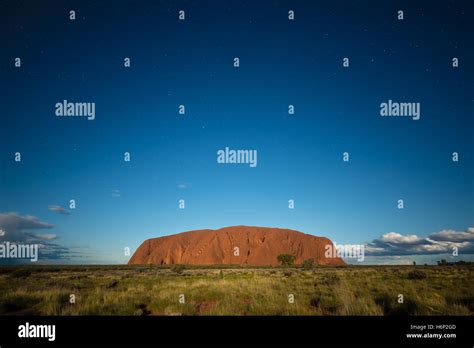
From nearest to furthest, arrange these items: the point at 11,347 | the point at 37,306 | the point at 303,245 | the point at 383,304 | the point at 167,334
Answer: the point at 11,347 → the point at 167,334 → the point at 383,304 → the point at 37,306 → the point at 303,245

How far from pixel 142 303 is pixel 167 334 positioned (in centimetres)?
602

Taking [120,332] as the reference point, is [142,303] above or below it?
below

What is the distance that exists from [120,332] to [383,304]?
7.58 m

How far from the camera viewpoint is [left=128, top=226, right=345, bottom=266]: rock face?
4899 inches

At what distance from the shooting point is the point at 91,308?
9305mm

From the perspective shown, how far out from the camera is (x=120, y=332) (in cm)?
521

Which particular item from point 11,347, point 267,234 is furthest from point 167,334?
point 267,234

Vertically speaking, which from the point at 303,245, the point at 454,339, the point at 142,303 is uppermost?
the point at 454,339

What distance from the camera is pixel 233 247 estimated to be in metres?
130

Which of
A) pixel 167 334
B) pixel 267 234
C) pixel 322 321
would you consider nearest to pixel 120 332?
pixel 167 334

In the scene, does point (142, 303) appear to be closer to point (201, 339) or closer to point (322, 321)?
point (201, 339)

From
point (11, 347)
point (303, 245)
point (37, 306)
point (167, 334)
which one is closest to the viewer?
point (11, 347)

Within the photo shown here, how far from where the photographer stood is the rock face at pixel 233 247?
12444 centimetres

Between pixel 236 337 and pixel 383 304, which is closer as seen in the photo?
pixel 236 337
